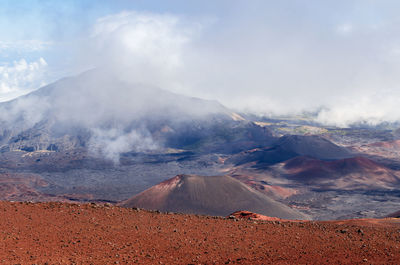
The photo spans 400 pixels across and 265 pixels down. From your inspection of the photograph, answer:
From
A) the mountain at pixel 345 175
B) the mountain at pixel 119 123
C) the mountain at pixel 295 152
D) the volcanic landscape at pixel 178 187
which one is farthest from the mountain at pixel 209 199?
the mountain at pixel 119 123

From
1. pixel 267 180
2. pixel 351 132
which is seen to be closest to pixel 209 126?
pixel 351 132

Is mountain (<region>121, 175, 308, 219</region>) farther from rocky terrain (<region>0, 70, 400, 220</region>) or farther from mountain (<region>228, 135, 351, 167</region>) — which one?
mountain (<region>228, 135, 351, 167</region>)

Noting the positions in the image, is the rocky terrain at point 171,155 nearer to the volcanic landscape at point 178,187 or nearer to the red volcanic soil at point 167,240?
the volcanic landscape at point 178,187

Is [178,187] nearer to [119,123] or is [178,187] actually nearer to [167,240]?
[167,240]

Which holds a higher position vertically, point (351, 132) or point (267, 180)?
point (351, 132)

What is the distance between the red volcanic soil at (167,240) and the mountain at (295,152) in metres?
95.6

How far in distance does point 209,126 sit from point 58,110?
77770mm

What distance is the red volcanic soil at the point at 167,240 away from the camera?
1045 cm

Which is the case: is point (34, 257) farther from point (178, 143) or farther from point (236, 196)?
point (178, 143)

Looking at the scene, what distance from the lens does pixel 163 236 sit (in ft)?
40.8

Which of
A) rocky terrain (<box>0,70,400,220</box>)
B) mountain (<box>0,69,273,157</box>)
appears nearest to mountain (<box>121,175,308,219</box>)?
rocky terrain (<box>0,70,400,220</box>)

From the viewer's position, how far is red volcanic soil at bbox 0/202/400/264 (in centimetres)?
1045

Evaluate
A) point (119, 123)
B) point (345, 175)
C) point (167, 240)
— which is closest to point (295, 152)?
point (345, 175)

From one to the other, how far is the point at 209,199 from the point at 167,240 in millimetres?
35587
